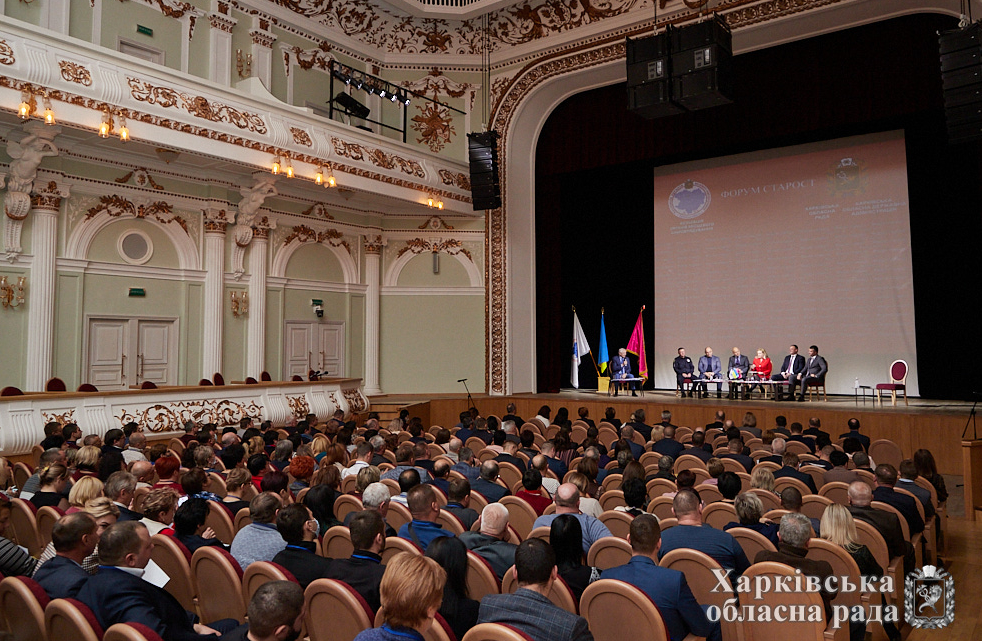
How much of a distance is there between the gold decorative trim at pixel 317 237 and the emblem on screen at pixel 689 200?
6.73 metres

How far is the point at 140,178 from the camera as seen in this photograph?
11.2 metres

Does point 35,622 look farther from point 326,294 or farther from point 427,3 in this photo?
point 427,3

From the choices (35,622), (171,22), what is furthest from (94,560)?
(171,22)

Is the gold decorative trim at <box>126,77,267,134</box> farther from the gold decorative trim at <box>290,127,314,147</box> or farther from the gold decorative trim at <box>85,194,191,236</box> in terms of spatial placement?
the gold decorative trim at <box>85,194,191,236</box>

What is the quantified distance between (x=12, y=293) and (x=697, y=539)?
387 inches

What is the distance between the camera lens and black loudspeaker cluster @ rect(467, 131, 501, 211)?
13.4 metres

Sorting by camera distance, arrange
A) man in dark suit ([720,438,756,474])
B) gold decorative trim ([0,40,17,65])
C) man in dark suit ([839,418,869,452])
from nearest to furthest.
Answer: man in dark suit ([720,438,756,474]), man in dark suit ([839,418,869,452]), gold decorative trim ([0,40,17,65])

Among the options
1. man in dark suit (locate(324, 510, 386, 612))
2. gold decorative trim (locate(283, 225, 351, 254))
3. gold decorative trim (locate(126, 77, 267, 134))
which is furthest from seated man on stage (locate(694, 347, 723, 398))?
man in dark suit (locate(324, 510, 386, 612))

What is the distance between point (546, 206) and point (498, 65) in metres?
3.09

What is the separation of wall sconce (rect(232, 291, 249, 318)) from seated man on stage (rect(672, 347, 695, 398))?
26.1ft

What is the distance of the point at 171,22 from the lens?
463 inches

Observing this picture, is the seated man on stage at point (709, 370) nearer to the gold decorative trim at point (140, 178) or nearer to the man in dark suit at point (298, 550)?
the gold decorative trim at point (140, 178)

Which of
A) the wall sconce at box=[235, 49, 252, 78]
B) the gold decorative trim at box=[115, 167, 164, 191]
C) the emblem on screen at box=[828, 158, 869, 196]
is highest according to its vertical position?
the wall sconce at box=[235, 49, 252, 78]

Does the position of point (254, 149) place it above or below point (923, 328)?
above
